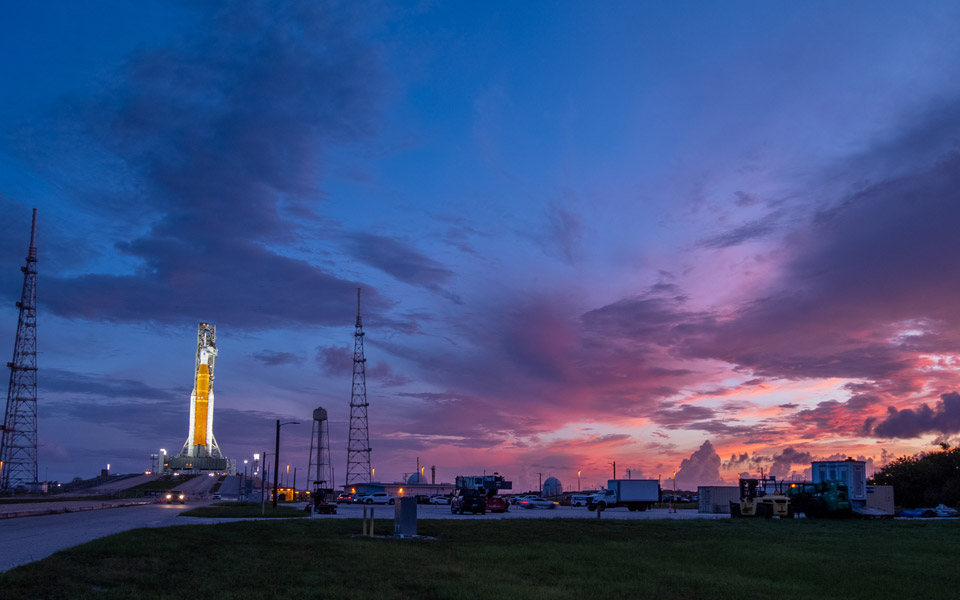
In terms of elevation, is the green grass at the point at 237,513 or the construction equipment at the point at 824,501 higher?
the construction equipment at the point at 824,501

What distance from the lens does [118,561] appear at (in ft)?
69.1

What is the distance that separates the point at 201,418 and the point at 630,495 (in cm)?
12064

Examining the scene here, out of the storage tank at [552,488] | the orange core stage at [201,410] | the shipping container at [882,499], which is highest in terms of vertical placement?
the orange core stage at [201,410]

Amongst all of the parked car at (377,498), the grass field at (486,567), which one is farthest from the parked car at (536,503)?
the grass field at (486,567)

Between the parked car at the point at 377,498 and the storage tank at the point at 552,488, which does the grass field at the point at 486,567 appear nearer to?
the parked car at the point at 377,498

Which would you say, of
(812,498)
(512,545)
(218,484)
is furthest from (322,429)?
(512,545)

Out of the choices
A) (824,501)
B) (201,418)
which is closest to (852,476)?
(824,501)

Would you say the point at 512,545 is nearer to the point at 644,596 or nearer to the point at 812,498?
the point at 644,596

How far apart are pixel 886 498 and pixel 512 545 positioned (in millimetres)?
49813

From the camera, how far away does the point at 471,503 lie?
63.0 m

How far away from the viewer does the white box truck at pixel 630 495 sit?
79.4 metres

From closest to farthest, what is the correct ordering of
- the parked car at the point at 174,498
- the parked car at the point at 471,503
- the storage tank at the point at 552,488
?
the parked car at the point at 471,503 → the parked car at the point at 174,498 → the storage tank at the point at 552,488

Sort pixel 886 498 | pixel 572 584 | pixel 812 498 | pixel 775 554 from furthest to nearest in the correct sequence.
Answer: pixel 886 498, pixel 812 498, pixel 775 554, pixel 572 584

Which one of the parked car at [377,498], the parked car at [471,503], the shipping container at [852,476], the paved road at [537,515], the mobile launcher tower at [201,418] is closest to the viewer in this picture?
the paved road at [537,515]
